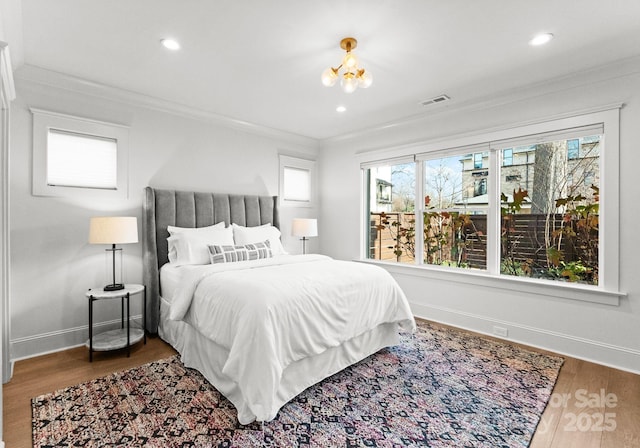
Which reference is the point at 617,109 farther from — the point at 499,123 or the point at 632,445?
the point at 632,445

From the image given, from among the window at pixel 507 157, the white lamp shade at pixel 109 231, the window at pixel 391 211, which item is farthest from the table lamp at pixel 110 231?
the window at pixel 507 157

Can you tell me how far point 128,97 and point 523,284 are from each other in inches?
180

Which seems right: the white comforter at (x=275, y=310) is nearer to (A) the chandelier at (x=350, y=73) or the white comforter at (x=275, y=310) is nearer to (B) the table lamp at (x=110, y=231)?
(B) the table lamp at (x=110, y=231)

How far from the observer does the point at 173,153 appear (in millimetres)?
3777

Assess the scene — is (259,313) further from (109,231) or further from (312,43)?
(312,43)

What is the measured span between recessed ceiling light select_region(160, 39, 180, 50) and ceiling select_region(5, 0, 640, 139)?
0.05 meters

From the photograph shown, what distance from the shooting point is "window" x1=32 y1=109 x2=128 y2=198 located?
293 centimetres

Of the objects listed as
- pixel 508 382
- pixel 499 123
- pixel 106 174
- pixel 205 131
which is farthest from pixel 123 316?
pixel 499 123

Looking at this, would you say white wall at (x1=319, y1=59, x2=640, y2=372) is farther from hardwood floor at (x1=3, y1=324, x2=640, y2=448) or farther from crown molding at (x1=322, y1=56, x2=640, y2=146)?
hardwood floor at (x1=3, y1=324, x2=640, y2=448)

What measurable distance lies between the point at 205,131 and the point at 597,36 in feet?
12.8

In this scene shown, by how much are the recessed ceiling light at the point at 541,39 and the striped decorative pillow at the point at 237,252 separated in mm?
3046

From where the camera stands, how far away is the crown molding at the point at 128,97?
2.86 meters

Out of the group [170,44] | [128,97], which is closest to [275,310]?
[170,44]

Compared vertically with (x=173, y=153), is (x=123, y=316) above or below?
below
